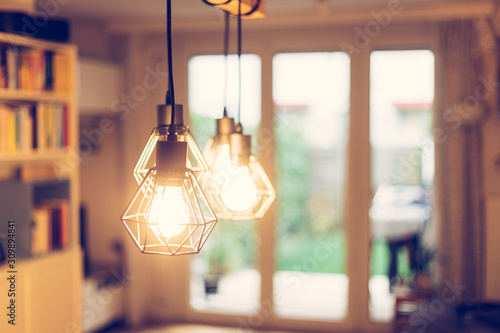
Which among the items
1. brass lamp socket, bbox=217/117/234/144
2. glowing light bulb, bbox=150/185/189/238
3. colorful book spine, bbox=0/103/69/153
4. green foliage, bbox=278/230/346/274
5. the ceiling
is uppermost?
the ceiling

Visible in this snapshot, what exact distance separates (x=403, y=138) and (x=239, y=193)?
322 cm

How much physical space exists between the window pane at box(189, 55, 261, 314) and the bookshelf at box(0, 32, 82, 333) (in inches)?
53.4

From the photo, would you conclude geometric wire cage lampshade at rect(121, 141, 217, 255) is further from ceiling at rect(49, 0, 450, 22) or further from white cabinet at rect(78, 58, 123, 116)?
white cabinet at rect(78, 58, 123, 116)

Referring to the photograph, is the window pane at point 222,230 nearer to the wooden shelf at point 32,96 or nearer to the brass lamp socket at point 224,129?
the wooden shelf at point 32,96

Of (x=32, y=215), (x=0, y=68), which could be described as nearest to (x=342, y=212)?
(x=32, y=215)

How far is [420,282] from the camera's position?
12.8ft

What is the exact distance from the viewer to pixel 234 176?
139 cm

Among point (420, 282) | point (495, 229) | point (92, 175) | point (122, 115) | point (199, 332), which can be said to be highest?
point (122, 115)

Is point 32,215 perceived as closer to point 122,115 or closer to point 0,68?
point 0,68

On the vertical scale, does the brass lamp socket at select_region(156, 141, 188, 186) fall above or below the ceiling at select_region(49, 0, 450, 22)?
below

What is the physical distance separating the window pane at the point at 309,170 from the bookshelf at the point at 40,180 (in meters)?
1.69

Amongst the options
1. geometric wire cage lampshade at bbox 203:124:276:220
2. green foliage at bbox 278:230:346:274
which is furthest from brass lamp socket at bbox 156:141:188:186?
green foliage at bbox 278:230:346:274

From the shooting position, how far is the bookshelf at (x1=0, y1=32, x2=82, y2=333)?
10.0ft

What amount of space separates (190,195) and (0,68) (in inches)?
94.2
